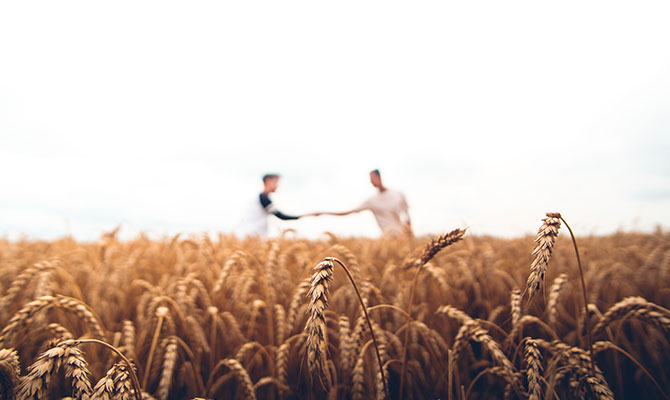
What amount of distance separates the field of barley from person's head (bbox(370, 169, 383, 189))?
4868 mm

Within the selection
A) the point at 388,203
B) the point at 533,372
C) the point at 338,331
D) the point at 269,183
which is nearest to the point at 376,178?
the point at 388,203

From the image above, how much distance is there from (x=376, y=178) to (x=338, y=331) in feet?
20.8

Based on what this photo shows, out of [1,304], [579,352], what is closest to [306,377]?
[579,352]

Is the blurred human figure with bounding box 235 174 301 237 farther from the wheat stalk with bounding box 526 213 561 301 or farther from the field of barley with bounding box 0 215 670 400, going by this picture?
the wheat stalk with bounding box 526 213 561 301

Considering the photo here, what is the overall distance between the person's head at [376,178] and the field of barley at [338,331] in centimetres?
487

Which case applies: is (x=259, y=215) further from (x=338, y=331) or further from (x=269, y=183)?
(x=338, y=331)

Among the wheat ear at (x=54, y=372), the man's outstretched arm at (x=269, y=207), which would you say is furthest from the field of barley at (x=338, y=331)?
the man's outstretched arm at (x=269, y=207)

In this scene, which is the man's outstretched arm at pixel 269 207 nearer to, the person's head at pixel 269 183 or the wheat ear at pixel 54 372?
the person's head at pixel 269 183

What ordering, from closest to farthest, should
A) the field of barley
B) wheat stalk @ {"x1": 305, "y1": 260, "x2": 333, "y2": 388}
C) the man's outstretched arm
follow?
wheat stalk @ {"x1": 305, "y1": 260, "x2": 333, "y2": 388}, the field of barley, the man's outstretched arm

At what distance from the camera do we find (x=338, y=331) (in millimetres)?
2057

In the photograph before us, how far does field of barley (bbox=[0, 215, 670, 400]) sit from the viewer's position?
862mm

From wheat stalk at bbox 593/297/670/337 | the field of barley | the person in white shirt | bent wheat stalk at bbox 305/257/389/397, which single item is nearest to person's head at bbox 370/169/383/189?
the person in white shirt

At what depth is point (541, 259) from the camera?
74cm

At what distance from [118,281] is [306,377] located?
1476 mm
